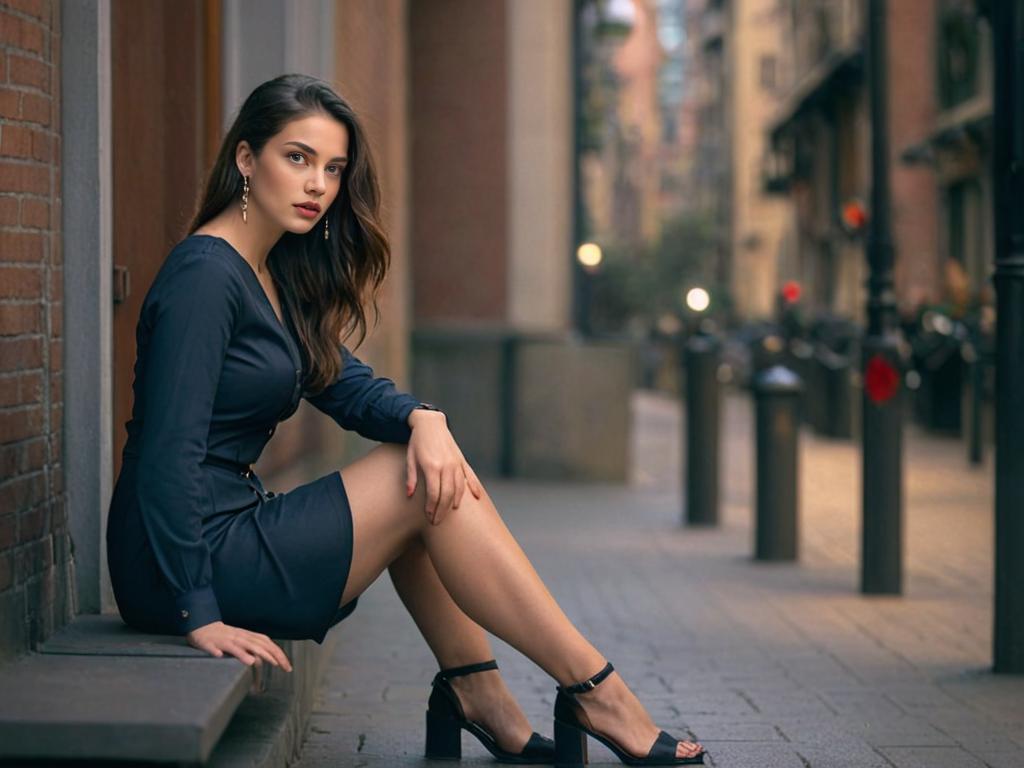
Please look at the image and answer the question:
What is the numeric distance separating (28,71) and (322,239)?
755 millimetres

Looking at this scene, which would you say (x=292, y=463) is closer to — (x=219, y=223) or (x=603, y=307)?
(x=219, y=223)

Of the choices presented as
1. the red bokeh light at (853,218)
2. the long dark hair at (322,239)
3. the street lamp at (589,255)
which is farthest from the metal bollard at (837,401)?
the long dark hair at (322,239)

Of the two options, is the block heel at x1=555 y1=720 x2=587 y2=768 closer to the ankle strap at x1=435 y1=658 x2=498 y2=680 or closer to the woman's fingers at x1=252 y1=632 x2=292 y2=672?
the ankle strap at x1=435 y1=658 x2=498 y2=680

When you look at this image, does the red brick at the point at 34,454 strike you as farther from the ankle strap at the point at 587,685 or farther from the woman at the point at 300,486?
the ankle strap at the point at 587,685

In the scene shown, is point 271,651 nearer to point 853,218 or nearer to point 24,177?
point 24,177

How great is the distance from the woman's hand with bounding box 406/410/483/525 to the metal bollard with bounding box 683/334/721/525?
21.7ft

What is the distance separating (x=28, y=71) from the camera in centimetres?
378

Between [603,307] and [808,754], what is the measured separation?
5606 cm

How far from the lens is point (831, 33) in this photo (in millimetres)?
35281

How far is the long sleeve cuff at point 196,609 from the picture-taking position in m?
3.54

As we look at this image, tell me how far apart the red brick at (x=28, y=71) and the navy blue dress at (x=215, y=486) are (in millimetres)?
452

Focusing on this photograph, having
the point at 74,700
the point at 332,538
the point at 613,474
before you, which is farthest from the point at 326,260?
the point at 613,474

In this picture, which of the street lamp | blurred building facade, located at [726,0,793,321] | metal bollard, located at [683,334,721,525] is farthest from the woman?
blurred building facade, located at [726,0,793,321]

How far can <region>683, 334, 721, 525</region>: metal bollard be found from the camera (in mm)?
10531
